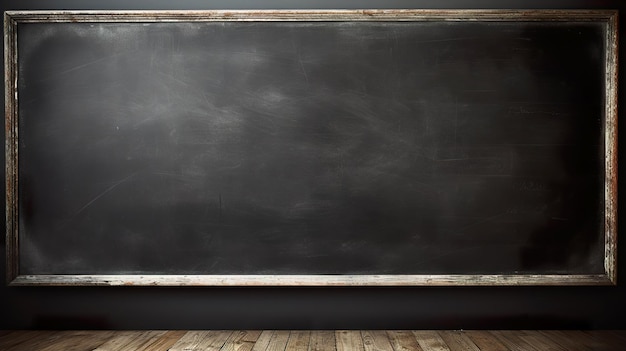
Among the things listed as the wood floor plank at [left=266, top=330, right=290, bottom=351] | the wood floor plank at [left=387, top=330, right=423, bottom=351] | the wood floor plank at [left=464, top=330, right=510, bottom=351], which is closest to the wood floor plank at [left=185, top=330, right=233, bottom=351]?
the wood floor plank at [left=266, top=330, right=290, bottom=351]

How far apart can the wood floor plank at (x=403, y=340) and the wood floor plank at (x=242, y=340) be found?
0.70 m

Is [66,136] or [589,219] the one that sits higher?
[66,136]

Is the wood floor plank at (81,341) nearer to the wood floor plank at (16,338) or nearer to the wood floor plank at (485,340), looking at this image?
the wood floor plank at (16,338)

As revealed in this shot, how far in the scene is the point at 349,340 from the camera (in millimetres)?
2439

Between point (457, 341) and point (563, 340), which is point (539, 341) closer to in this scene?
point (563, 340)

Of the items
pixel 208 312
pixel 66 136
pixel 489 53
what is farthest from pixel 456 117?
pixel 66 136

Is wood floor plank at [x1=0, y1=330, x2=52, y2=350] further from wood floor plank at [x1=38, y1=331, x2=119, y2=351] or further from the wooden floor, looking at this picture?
wood floor plank at [x1=38, y1=331, x2=119, y2=351]

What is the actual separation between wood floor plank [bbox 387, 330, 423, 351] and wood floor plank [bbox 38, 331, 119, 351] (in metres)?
1.47

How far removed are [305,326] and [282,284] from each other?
0.90 feet

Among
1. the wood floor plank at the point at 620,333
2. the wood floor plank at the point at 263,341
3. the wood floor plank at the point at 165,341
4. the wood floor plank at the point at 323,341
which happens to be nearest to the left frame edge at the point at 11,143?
the wood floor plank at the point at 165,341

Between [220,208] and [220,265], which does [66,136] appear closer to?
[220,208]

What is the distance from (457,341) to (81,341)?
6.28 ft

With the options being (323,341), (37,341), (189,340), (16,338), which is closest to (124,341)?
(189,340)

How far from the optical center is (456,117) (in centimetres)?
256
